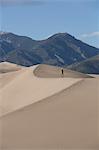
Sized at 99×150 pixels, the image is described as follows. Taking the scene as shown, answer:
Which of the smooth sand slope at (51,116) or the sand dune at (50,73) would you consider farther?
the sand dune at (50,73)

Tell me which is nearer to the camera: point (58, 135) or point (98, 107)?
point (58, 135)

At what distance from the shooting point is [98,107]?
16.9m

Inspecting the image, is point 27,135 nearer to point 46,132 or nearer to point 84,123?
point 46,132

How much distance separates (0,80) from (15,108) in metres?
8.19

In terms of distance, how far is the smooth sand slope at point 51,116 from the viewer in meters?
13.5

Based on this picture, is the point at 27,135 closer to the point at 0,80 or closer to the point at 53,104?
the point at 53,104

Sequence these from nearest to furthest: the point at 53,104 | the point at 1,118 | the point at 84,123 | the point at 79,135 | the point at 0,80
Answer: the point at 79,135
the point at 84,123
the point at 1,118
the point at 53,104
the point at 0,80

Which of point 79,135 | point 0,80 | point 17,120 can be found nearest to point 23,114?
point 17,120

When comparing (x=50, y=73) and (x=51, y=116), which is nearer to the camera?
(x=51, y=116)

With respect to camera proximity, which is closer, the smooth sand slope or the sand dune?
the smooth sand slope

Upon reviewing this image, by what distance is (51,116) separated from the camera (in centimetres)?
1608

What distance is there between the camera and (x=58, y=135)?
1402cm

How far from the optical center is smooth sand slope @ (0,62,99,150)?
44.4 ft

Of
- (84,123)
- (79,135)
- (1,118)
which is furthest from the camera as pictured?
(1,118)
